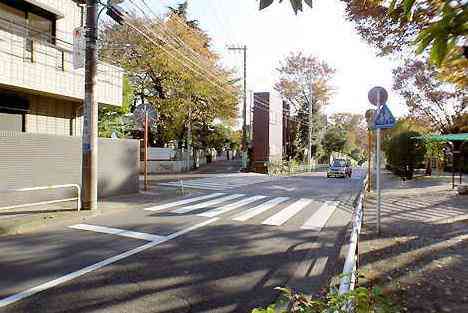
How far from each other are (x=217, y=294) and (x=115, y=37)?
94.4 feet

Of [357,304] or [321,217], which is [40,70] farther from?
[357,304]

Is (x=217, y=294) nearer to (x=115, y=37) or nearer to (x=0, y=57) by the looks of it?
(x=0, y=57)

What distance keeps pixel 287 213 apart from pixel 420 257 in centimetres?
476

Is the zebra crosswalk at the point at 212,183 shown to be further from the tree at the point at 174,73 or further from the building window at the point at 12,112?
the tree at the point at 174,73

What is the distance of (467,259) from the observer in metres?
5.90

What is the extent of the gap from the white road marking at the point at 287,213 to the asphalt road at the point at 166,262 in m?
0.05

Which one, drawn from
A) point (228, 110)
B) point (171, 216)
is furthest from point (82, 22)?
point (228, 110)

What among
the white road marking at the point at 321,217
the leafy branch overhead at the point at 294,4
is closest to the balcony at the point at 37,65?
the white road marking at the point at 321,217

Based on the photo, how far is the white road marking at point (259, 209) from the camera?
9.63 meters

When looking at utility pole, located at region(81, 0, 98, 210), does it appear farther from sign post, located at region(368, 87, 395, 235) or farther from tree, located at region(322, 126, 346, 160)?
tree, located at region(322, 126, 346, 160)

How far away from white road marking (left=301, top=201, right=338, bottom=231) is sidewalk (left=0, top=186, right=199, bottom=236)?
204 inches

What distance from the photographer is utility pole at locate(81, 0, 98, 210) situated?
380 inches

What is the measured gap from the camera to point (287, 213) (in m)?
10.5

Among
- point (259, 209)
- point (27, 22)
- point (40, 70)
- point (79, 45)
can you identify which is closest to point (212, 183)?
point (259, 209)
